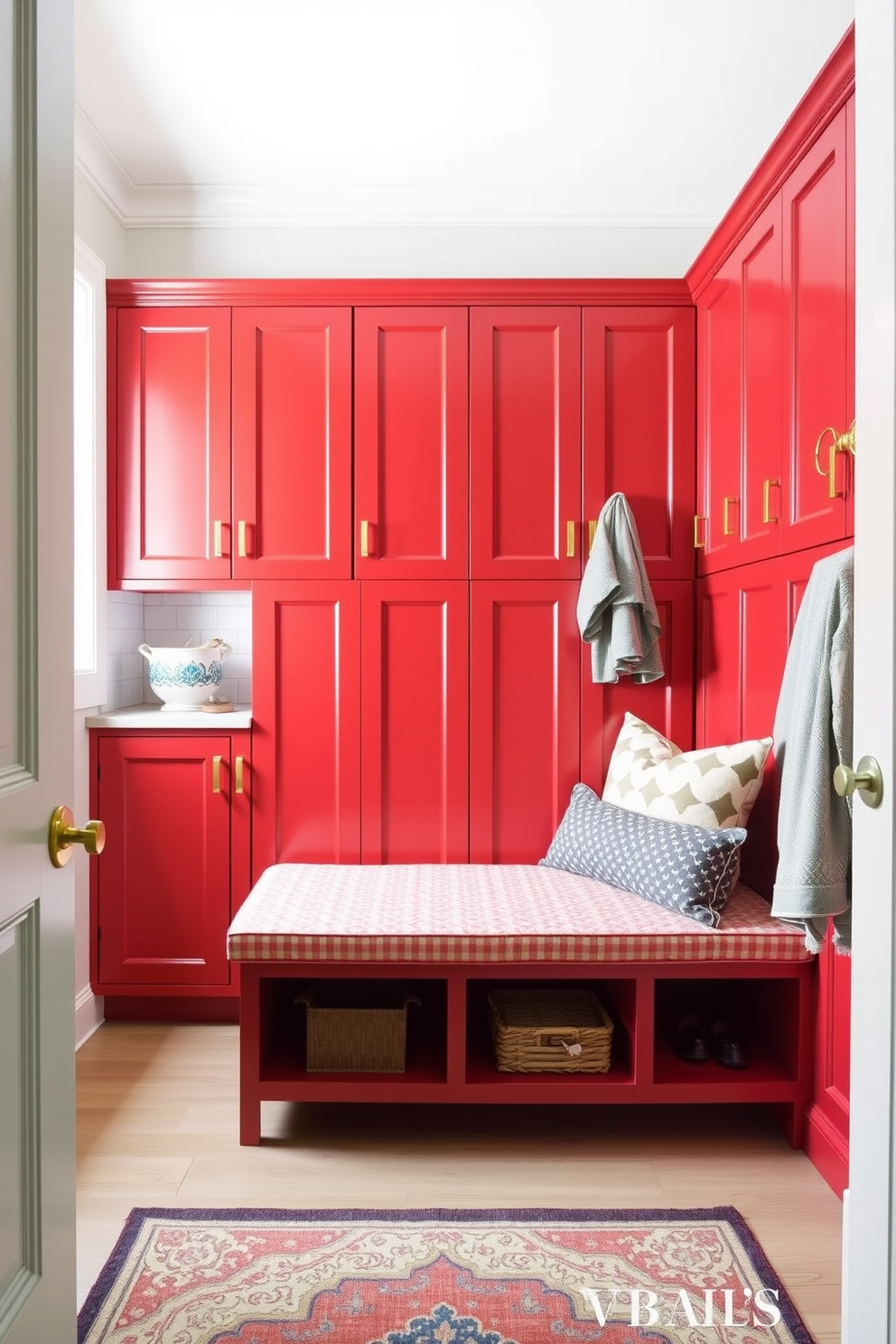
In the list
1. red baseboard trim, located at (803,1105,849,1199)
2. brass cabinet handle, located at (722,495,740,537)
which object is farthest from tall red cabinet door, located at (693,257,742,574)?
red baseboard trim, located at (803,1105,849,1199)

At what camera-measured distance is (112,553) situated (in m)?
2.84

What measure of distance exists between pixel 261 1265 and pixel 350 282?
2531mm

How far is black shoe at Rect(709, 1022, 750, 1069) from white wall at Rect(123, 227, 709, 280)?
2.42 meters

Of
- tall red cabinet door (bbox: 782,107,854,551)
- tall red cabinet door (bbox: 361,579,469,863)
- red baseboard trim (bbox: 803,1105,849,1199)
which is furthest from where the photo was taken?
tall red cabinet door (bbox: 361,579,469,863)

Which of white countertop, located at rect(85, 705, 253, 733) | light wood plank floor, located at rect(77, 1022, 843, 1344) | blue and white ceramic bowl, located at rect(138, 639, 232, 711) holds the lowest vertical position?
light wood plank floor, located at rect(77, 1022, 843, 1344)

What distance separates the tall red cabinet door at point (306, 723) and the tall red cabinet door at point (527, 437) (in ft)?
1.57

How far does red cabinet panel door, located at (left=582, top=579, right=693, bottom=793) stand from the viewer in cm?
280

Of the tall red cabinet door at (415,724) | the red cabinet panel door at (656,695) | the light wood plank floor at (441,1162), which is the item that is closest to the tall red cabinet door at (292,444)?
the tall red cabinet door at (415,724)

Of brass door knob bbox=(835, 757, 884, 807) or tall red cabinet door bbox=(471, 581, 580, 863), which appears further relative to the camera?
tall red cabinet door bbox=(471, 581, 580, 863)

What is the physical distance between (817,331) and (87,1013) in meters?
2.70

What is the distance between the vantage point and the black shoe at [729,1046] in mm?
A: 2182

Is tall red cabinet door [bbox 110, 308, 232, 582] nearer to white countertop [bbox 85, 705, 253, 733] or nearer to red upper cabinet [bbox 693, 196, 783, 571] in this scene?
white countertop [bbox 85, 705, 253, 733]

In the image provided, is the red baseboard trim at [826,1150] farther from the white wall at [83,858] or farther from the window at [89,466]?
the window at [89,466]

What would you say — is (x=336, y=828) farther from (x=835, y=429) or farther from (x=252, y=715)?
(x=835, y=429)
